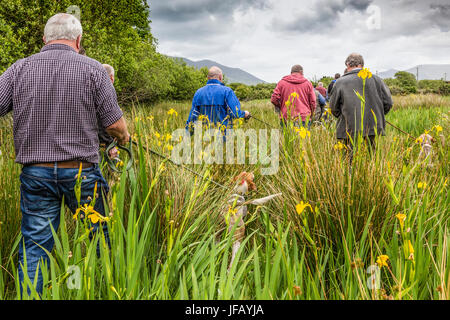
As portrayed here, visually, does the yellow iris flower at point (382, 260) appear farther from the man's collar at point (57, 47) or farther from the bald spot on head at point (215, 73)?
the bald spot on head at point (215, 73)

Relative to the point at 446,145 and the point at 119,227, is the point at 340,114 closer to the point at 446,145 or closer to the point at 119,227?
the point at 446,145

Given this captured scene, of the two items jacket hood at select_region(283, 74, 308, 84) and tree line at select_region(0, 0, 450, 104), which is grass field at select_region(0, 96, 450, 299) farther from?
jacket hood at select_region(283, 74, 308, 84)

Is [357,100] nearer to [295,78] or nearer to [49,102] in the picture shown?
[295,78]

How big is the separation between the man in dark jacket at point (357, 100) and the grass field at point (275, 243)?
4.25 feet

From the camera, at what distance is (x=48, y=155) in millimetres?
2004

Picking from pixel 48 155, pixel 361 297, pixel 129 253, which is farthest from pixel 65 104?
pixel 361 297

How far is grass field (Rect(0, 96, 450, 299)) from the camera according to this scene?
1.36 meters

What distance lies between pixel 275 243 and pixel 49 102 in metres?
1.57

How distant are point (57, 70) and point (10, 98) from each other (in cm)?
35

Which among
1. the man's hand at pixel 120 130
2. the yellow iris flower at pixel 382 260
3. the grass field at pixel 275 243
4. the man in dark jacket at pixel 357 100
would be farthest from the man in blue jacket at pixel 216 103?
the yellow iris flower at pixel 382 260

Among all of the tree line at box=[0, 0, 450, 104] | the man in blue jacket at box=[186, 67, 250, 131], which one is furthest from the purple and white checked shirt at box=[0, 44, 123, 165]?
the man in blue jacket at box=[186, 67, 250, 131]

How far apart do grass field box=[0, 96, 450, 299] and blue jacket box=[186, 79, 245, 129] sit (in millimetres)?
2026

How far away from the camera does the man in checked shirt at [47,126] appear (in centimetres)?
200

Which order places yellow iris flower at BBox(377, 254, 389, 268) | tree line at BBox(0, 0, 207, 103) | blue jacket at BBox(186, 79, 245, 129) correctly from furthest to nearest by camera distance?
tree line at BBox(0, 0, 207, 103)
blue jacket at BBox(186, 79, 245, 129)
yellow iris flower at BBox(377, 254, 389, 268)
